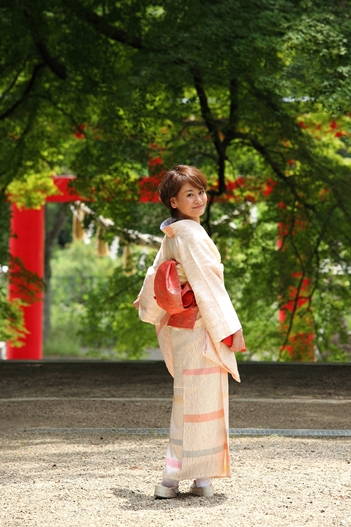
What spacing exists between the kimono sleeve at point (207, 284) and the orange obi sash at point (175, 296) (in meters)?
0.05

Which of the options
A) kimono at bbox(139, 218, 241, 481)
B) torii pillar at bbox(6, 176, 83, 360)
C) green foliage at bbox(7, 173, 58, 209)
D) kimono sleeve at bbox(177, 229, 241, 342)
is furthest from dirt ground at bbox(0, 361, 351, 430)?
torii pillar at bbox(6, 176, 83, 360)

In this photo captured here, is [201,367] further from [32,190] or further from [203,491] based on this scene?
[32,190]

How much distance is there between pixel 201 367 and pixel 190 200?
63 cm

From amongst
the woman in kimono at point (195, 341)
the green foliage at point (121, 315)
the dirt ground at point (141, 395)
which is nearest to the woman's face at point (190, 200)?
the woman in kimono at point (195, 341)

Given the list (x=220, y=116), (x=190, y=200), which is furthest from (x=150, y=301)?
(x=220, y=116)

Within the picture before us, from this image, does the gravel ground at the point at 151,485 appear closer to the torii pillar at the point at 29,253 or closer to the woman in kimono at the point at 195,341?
the woman in kimono at the point at 195,341

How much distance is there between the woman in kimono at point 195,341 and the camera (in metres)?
3.34

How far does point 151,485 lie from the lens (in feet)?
11.9

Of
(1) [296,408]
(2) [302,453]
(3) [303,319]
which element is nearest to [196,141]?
(3) [303,319]

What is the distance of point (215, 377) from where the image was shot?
3.38m

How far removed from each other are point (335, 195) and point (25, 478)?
579 centimetres

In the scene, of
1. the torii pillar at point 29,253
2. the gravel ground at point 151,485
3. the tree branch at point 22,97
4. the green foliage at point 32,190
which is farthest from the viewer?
the torii pillar at point 29,253

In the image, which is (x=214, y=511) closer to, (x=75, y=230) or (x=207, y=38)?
(x=207, y=38)

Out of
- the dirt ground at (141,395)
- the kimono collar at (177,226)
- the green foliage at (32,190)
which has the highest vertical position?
the green foliage at (32,190)
